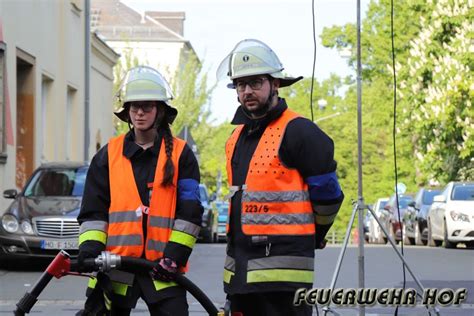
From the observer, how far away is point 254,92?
20.4 feet

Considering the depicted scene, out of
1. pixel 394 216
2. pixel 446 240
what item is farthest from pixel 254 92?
pixel 394 216

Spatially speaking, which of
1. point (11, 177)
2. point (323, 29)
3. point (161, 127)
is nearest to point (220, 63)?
point (161, 127)

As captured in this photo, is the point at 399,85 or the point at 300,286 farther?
the point at 399,85

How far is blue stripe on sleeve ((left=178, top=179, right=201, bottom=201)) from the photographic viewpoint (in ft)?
20.7

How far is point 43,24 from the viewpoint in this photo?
29.7 m

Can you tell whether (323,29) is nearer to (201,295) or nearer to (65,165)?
(65,165)

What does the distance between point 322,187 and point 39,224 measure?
1287 centimetres

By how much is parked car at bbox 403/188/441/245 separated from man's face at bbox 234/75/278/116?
81.0ft

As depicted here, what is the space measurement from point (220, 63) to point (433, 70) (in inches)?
1270

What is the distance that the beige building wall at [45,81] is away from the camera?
26.2 m

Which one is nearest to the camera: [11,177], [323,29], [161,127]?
[161,127]

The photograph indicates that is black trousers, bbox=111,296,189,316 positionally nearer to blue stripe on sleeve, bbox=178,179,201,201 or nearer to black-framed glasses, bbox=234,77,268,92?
blue stripe on sleeve, bbox=178,179,201,201

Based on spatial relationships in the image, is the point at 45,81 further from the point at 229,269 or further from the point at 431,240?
the point at 229,269

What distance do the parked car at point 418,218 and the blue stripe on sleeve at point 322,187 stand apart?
2474 cm
